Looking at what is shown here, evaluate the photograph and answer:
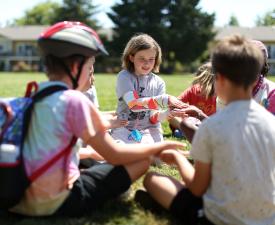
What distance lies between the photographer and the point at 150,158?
3.47 metres

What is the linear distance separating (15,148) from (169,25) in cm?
5869

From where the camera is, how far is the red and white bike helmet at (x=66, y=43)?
322cm

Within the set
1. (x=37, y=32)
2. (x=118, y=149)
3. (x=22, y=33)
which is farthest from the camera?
(x=22, y=33)

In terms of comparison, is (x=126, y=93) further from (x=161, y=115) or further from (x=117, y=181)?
(x=117, y=181)

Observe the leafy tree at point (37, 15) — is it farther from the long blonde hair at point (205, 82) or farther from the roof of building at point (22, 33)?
the long blonde hair at point (205, 82)

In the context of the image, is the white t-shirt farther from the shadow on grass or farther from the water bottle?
the water bottle

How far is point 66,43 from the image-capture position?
3.21 m

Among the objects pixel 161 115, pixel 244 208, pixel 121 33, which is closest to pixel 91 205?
pixel 244 208

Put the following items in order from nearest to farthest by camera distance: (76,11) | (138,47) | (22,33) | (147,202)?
(147,202) < (138,47) < (76,11) < (22,33)

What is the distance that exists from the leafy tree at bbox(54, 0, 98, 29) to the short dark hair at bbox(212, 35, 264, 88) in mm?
67069

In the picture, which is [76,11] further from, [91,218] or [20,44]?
[91,218]

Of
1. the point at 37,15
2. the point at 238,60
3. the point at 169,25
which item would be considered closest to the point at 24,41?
the point at 37,15

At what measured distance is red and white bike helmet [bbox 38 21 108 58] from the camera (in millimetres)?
3217

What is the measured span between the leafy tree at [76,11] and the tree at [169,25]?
9.62m
